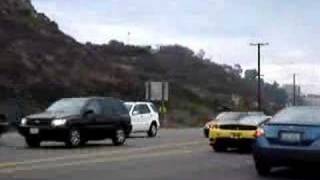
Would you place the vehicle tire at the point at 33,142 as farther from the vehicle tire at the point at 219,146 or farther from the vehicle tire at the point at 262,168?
the vehicle tire at the point at 262,168

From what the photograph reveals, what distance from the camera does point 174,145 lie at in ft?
88.6

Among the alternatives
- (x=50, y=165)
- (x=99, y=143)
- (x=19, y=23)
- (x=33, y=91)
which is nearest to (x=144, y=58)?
(x=19, y=23)

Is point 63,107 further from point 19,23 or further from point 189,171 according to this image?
point 19,23

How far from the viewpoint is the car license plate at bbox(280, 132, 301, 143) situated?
16.0 meters

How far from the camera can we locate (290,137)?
16047 millimetres

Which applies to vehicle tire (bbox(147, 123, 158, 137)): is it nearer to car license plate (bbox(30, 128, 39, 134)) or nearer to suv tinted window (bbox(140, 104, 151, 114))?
suv tinted window (bbox(140, 104, 151, 114))

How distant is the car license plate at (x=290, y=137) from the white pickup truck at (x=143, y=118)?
19.4m

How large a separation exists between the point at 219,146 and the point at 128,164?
6303 mm

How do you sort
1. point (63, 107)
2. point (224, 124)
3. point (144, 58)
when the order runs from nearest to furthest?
point (224, 124) < point (63, 107) < point (144, 58)

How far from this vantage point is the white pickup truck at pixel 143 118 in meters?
35.6

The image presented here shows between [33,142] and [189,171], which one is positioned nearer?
[189,171]

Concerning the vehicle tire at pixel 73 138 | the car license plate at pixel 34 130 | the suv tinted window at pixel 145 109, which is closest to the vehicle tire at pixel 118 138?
the vehicle tire at pixel 73 138

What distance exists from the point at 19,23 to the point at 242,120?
5021 cm

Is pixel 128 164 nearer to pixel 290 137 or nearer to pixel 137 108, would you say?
pixel 290 137
